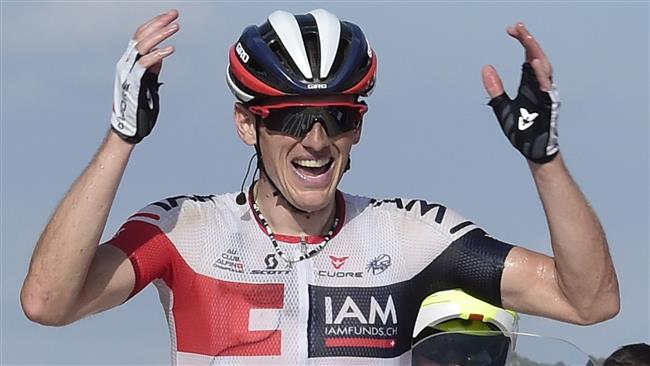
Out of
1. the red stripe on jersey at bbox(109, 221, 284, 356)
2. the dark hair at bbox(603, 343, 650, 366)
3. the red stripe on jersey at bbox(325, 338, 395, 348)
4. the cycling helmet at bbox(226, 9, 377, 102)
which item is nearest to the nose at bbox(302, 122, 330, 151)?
the cycling helmet at bbox(226, 9, 377, 102)

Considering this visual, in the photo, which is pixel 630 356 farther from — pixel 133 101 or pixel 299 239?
pixel 133 101

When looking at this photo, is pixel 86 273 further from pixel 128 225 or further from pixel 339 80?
pixel 339 80

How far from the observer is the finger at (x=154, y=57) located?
8641mm

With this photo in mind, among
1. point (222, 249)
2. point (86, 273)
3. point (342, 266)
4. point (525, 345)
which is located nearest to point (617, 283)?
point (525, 345)

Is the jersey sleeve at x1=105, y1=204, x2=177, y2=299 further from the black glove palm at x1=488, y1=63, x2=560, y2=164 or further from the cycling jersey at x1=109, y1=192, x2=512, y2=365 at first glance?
the black glove palm at x1=488, y1=63, x2=560, y2=164

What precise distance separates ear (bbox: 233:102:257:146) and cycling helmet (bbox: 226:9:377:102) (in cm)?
9

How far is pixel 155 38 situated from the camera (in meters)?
8.70

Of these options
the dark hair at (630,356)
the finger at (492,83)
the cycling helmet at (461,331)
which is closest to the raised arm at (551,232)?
the finger at (492,83)

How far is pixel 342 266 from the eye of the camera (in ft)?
30.3

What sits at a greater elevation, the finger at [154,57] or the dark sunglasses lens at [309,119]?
the finger at [154,57]

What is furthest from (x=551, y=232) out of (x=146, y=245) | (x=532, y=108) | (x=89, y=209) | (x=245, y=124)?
(x=89, y=209)

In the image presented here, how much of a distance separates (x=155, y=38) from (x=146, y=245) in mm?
982

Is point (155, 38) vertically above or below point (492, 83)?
above

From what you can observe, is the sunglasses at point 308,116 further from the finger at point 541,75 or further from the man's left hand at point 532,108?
the finger at point 541,75
